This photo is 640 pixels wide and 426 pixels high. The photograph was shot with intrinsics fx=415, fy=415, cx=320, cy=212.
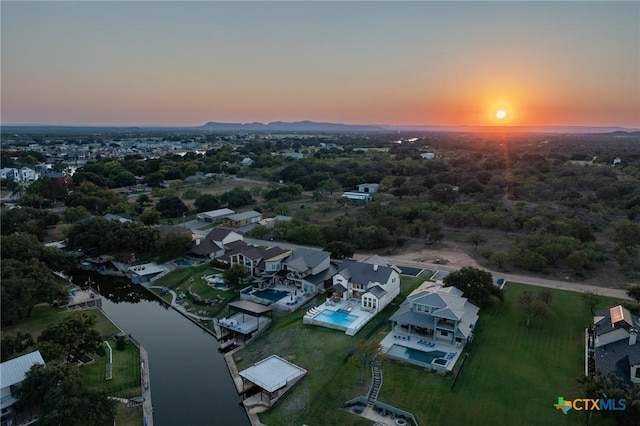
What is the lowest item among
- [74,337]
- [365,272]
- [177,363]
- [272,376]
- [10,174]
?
[177,363]

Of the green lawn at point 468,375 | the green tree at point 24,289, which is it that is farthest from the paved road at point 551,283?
the green tree at point 24,289

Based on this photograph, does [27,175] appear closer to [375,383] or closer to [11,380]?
[11,380]

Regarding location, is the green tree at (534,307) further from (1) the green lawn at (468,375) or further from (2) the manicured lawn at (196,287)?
(2) the manicured lawn at (196,287)

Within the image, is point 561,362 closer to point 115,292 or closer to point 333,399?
point 333,399

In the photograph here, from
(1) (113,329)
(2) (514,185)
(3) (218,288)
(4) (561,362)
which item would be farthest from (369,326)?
(2) (514,185)

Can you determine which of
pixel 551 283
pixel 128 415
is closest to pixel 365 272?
pixel 551 283

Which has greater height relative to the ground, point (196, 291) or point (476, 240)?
point (476, 240)
